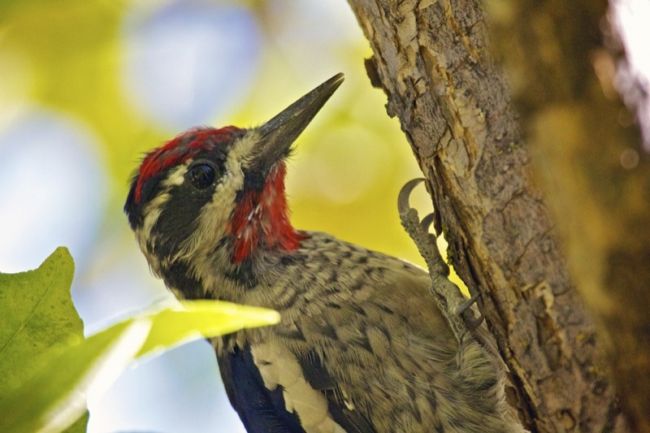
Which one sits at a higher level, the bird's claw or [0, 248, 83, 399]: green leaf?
the bird's claw

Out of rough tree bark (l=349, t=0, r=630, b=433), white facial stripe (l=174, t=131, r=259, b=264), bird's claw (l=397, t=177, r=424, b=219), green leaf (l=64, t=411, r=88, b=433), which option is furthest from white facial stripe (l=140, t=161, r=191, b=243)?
green leaf (l=64, t=411, r=88, b=433)

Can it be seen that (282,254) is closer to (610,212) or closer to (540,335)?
(540,335)

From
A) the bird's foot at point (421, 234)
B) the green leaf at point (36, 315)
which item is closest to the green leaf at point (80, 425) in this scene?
the green leaf at point (36, 315)

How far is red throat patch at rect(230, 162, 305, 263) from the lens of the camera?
3.33 m

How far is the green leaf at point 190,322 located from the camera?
135 centimetres

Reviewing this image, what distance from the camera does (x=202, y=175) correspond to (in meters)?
3.44

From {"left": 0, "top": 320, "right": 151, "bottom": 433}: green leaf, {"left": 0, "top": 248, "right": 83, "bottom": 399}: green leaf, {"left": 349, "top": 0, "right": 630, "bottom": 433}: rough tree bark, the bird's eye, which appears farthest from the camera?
the bird's eye

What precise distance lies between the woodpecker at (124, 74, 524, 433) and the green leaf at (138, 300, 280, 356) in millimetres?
1522

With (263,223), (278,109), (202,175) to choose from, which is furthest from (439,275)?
(278,109)

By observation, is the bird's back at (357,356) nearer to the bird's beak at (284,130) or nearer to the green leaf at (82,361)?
the bird's beak at (284,130)

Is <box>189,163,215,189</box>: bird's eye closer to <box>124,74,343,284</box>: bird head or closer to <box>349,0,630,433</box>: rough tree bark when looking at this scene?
<box>124,74,343,284</box>: bird head

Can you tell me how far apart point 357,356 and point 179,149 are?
102cm

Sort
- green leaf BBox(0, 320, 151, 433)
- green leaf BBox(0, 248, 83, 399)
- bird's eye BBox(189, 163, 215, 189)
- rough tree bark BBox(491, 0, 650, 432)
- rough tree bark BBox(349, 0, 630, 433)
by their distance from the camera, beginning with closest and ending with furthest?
rough tree bark BBox(491, 0, 650, 432) → green leaf BBox(0, 320, 151, 433) → green leaf BBox(0, 248, 83, 399) → rough tree bark BBox(349, 0, 630, 433) → bird's eye BBox(189, 163, 215, 189)

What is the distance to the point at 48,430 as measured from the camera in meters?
1.38
